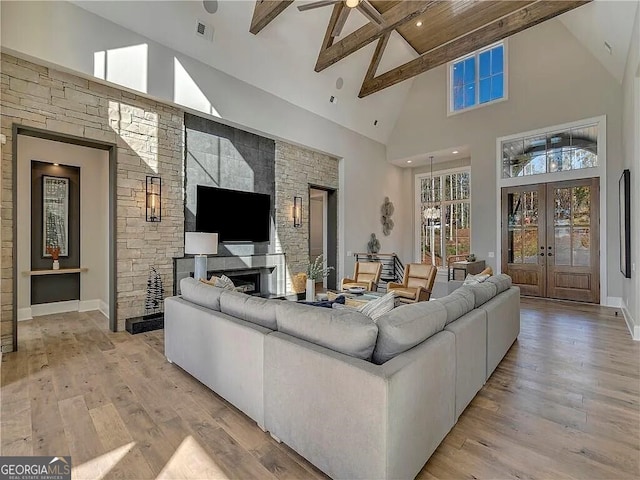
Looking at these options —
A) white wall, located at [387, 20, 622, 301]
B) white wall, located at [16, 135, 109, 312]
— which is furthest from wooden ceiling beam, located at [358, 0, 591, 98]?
white wall, located at [16, 135, 109, 312]

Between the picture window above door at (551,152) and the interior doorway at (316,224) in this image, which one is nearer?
the picture window above door at (551,152)

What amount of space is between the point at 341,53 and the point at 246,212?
145 inches

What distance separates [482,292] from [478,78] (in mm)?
7130

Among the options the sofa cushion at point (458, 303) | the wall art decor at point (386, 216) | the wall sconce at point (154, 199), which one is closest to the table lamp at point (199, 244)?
the wall sconce at point (154, 199)

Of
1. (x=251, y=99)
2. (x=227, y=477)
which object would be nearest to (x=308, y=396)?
(x=227, y=477)

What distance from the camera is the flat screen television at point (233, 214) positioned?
555 centimetres

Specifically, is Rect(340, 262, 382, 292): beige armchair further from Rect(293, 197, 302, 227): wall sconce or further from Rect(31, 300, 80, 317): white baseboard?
Rect(31, 300, 80, 317): white baseboard

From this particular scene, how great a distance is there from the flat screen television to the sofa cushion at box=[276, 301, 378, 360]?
3992mm

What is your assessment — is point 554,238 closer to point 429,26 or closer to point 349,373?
point 429,26

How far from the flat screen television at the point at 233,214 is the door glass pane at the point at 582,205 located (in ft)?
20.7

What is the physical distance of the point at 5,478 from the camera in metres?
1.70

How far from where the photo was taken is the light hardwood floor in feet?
5.88

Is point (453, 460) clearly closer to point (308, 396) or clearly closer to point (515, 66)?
point (308, 396)

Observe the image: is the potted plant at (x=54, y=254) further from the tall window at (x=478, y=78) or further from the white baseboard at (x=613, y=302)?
the white baseboard at (x=613, y=302)
